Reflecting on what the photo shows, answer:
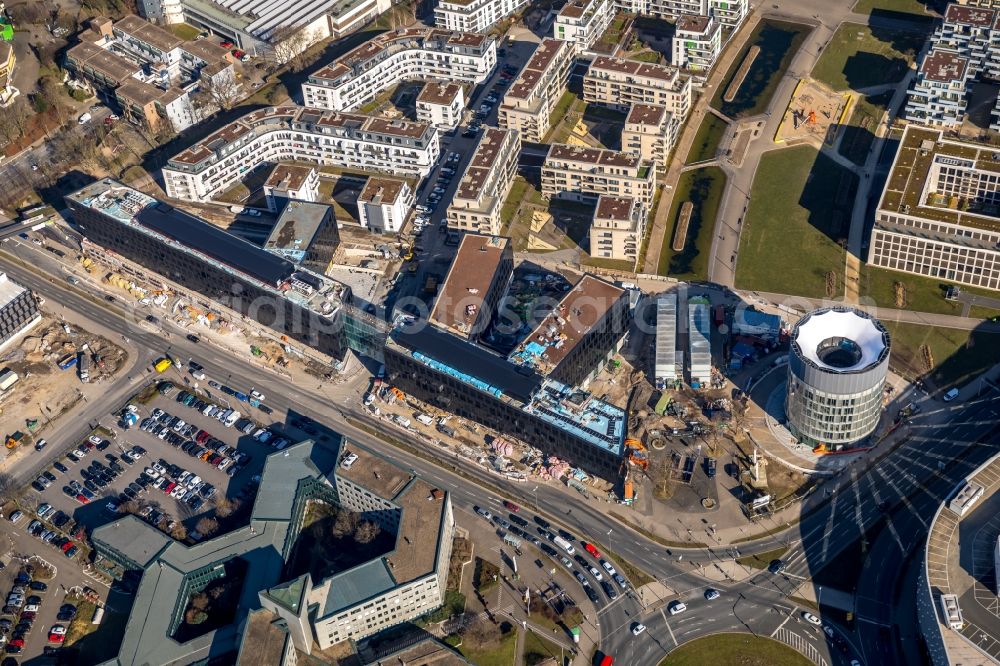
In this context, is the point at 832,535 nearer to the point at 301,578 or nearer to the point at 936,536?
the point at 936,536

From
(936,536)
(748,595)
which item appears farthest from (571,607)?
(936,536)

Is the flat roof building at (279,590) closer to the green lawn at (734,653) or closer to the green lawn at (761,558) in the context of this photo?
the green lawn at (734,653)

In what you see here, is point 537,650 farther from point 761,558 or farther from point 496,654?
point 761,558

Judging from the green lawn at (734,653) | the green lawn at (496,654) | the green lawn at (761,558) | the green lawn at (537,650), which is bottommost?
the green lawn at (496,654)

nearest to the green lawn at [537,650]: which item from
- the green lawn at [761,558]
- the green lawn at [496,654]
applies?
the green lawn at [496,654]

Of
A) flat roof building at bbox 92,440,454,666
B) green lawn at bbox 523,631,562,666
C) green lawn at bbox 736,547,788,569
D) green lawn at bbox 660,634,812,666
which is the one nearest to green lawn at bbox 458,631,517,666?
green lawn at bbox 523,631,562,666
